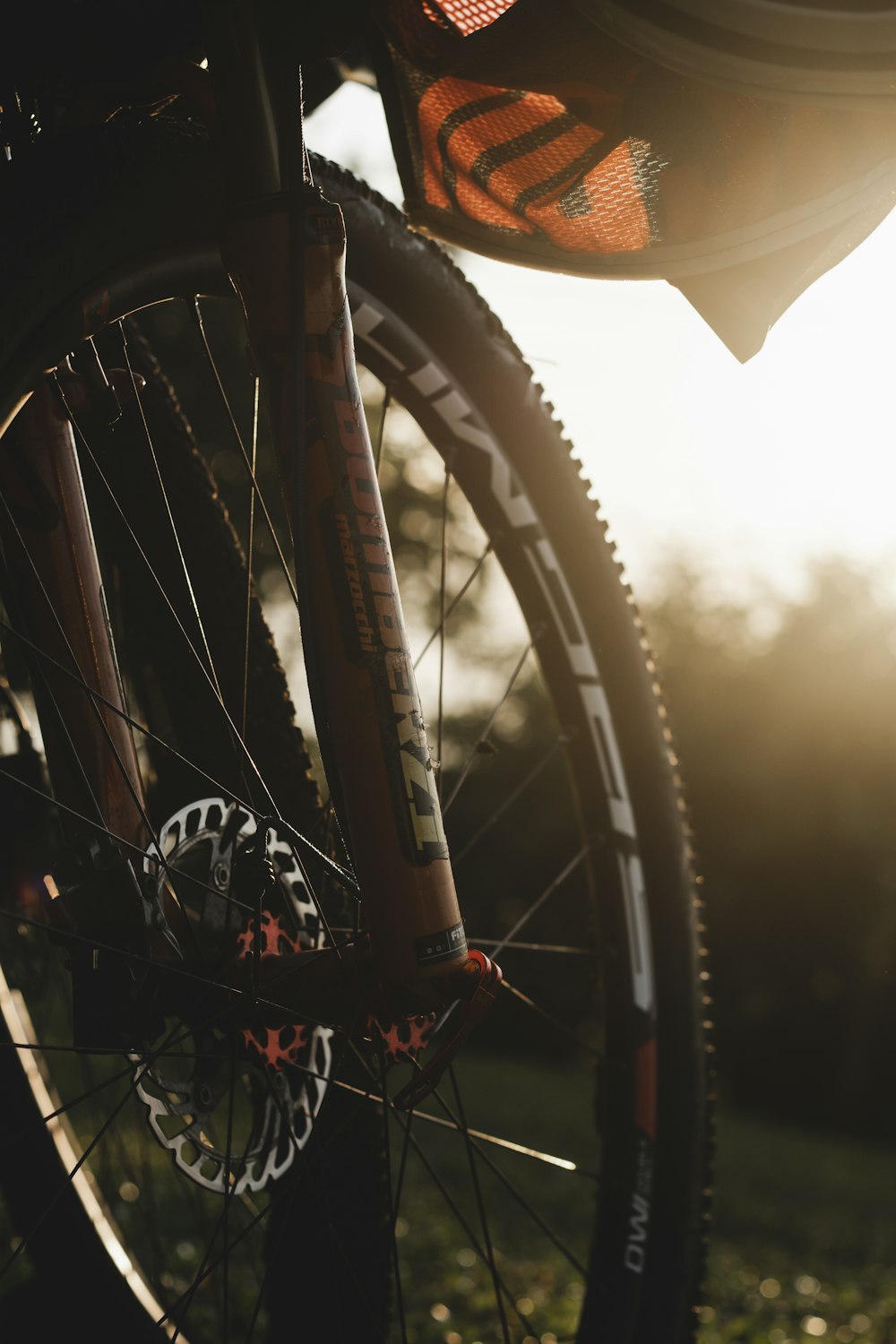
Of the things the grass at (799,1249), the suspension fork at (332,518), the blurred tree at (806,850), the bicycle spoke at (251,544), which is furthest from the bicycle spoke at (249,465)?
the blurred tree at (806,850)

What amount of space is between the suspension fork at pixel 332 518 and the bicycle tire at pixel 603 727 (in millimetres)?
255

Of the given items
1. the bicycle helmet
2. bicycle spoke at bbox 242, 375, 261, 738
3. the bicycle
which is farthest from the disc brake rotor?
the bicycle helmet

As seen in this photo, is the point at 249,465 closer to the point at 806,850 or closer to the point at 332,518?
the point at 332,518

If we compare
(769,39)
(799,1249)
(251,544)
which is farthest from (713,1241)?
(769,39)

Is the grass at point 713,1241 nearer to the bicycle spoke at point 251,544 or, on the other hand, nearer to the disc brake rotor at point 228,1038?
the disc brake rotor at point 228,1038

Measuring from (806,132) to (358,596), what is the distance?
0.60m

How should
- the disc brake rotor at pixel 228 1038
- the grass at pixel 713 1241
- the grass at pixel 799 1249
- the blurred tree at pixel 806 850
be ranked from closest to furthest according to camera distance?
the disc brake rotor at pixel 228 1038, the grass at pixel 713 1241, the grass at pixel 799 1249, the blurred tree at pixel 806 850

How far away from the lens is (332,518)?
3.20 feet

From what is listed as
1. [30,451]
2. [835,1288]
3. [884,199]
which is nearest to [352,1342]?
[30,451]

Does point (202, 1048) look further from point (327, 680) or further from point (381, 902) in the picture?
point (327, 680)

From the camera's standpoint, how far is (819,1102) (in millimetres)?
14047

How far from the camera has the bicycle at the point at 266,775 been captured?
0.99m

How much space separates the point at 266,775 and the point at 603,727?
1.49 ft

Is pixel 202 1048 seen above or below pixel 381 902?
below
